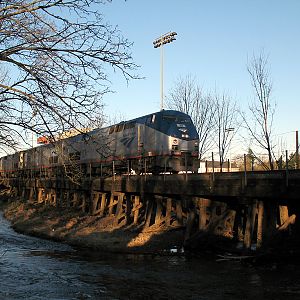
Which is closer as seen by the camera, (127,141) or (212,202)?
(212,202)

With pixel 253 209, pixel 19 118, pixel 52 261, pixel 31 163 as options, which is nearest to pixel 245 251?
pixel 253 209

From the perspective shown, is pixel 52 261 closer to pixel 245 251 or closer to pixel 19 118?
pixel 245 251

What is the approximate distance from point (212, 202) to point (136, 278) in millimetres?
5265

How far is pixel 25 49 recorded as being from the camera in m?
6.77

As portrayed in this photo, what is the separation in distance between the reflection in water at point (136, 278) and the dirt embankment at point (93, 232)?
73.4 inches

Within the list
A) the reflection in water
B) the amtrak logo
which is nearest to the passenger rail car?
the amtrak logo

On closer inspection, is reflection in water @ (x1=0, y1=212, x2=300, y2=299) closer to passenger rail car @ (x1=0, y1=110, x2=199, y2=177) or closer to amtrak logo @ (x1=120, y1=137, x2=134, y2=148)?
passenger rail car @ (x1=0, y1=110, x2=199, y2=177)

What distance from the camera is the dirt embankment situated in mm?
16156

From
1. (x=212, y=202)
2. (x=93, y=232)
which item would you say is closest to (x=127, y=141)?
(x=93, y=232)

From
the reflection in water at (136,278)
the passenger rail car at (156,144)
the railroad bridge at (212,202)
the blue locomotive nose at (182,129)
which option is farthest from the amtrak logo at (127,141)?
the reflection in water at (136,278)

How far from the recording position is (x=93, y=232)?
19.8 meters

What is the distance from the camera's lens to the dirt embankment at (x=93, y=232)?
1616cm

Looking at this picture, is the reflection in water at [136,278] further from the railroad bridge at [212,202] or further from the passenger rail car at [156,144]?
the passenger rail car at [156,144]

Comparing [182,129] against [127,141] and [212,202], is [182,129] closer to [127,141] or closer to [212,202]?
[127,141]
